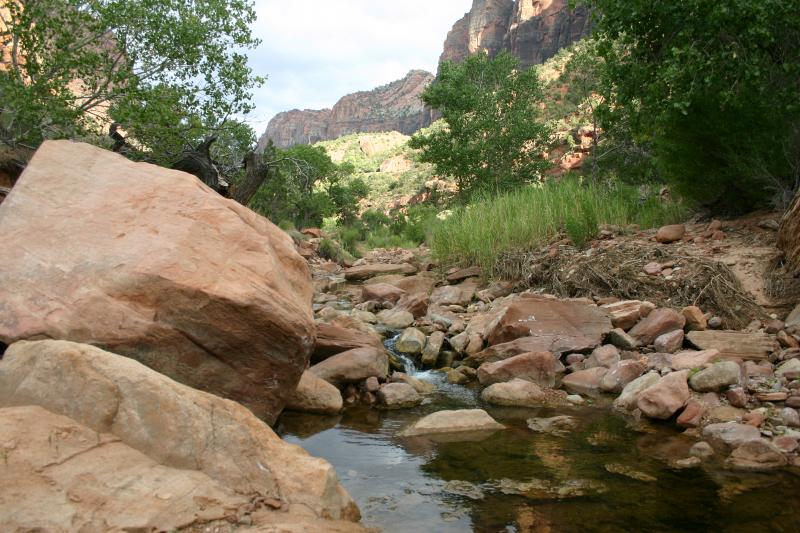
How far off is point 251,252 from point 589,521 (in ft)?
8.31

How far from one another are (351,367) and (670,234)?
16.3ft

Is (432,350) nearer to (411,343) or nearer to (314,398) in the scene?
(411,343)

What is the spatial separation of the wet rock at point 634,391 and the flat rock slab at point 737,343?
0.82 metres

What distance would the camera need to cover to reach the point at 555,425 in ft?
13.7

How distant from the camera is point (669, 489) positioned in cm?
308

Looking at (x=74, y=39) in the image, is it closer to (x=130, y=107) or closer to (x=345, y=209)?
(x=130, y=107)

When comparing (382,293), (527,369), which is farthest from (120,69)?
(527,369)

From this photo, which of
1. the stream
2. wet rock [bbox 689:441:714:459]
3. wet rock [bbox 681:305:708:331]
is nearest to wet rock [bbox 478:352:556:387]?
the stream

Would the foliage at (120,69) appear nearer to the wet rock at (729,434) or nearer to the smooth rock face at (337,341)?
the smooth rock face at (337,341)

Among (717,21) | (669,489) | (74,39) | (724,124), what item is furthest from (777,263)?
(74,39)

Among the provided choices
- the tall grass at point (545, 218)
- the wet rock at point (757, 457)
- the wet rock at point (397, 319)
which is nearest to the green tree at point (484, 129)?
the tall grass at point (545, 218)

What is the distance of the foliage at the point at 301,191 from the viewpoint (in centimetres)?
1451

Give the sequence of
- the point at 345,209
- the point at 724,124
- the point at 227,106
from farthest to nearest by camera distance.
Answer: the point at 345,209, the point at 227,106, the point at 724,124

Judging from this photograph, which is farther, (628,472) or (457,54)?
(457,54)
